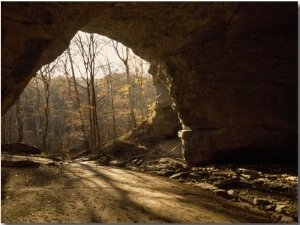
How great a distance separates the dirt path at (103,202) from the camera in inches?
182

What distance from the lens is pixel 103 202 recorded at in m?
5.46

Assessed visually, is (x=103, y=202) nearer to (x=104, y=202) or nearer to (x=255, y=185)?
(x=104, y=202)

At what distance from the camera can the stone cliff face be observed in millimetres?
10438

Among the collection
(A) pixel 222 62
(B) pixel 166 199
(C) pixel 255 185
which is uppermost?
(A) pixel 222 62

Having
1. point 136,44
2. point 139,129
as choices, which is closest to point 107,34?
point 136,44

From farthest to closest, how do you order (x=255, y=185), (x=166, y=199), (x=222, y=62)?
(x=222, y=62), (x=255, y=185), (x=166, y=199)

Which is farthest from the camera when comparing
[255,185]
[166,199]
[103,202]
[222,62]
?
[222,62]

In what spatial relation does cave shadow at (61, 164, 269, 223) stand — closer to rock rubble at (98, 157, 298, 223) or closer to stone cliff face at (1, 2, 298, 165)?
rock rubble at (98, 157, 298, 223)

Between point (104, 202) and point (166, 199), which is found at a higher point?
point (104, 202)

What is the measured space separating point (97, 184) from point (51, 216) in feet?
8.73

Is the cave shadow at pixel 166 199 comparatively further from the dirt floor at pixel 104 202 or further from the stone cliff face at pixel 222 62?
the stone cliff face at pixel 222 62

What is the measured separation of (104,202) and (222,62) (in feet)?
28.5

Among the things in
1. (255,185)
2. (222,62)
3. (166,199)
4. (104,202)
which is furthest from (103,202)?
(222,62)

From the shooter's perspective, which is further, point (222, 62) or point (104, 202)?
point (222, 62)
